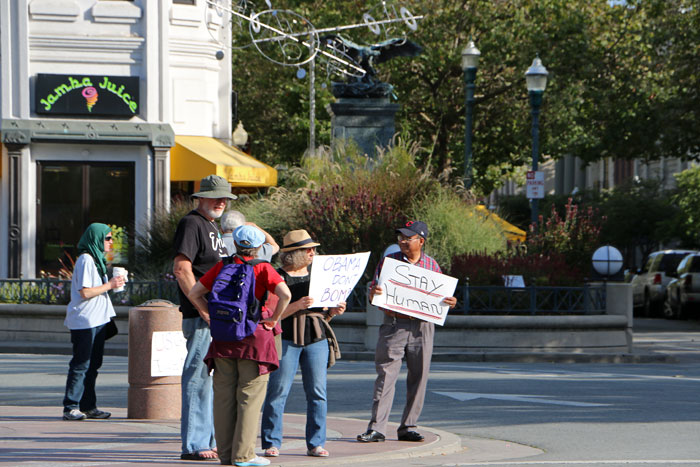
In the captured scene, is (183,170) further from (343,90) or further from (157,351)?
(157,351)

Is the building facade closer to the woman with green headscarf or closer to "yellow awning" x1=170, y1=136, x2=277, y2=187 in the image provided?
"yellow awning" x1=170, y1=136, x2=277, y2=187

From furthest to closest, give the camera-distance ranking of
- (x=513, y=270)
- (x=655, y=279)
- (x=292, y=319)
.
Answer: (x=655, y=279)
(x=513, y=270)
(x=292, y=319)

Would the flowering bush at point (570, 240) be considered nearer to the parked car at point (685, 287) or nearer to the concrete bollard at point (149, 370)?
the parked car at point (685, 287)

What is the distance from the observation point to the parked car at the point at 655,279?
32.8m

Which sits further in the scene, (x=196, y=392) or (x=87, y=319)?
(x=87, y=319)

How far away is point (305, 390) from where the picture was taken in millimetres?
8422

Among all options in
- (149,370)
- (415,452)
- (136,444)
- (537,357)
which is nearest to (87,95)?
(537,357)

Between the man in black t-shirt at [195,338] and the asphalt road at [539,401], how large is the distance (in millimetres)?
1296

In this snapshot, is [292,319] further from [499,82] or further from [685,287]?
[499,82]

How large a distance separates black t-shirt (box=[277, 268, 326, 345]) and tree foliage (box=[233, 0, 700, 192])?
23.1 meters

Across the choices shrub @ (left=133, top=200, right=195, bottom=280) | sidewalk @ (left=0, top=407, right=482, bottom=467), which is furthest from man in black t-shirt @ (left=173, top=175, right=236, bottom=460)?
shrub @ (left=133, top=200, right=195, bottom=280)

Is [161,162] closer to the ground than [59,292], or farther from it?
farther from it

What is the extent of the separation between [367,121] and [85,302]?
14753mm

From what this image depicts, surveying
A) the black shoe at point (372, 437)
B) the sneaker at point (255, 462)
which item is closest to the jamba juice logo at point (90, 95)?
the black shoe at point (372, 437)
